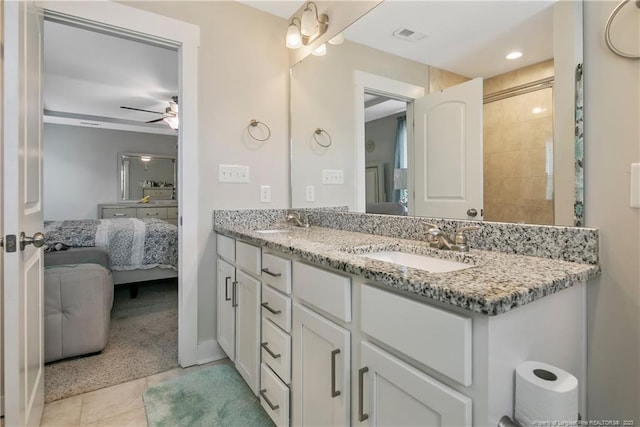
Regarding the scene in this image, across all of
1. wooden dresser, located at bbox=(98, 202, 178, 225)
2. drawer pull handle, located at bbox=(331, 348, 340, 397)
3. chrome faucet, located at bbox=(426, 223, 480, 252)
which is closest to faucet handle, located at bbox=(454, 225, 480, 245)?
chrome faucet, located at bbox=(426, 223, 480, 252)

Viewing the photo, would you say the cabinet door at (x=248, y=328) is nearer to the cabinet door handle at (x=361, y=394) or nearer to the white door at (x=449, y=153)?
the cabinet door handle at (x=361, y=394)

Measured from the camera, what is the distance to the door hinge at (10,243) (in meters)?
1.05

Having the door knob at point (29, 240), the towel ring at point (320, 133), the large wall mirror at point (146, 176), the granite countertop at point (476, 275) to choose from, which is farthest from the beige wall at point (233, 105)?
A: the large wall mirror at point (146, 176)

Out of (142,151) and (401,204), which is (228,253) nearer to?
(401,204)

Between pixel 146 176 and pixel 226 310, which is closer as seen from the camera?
pixel 226 310

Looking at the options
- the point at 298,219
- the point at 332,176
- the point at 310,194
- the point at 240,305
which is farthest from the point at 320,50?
the point at 240,305

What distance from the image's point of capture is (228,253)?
1.90m

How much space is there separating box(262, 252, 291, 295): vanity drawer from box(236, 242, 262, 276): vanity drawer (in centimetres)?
6

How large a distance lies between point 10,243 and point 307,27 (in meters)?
1.85

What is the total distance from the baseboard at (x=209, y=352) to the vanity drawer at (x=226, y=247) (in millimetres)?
572

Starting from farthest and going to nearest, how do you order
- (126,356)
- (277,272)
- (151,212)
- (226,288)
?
(151,212), (126,356), (226,288), (277,272)

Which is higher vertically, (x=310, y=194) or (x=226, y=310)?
(x=310, y=194)

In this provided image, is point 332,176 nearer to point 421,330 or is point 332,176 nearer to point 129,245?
point 421,330

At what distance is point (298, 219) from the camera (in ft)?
7.22
